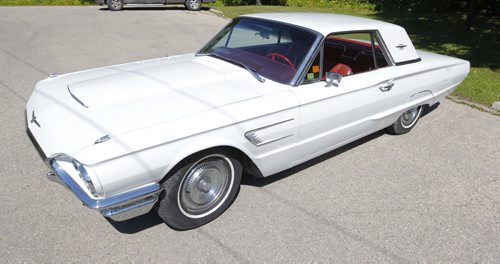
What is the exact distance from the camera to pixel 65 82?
10.7 ft

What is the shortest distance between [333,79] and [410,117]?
1.94 metres

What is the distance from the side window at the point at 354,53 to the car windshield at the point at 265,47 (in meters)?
0.50

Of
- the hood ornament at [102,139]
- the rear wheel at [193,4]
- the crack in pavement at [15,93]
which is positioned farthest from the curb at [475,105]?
the rear wheel at [193,4]

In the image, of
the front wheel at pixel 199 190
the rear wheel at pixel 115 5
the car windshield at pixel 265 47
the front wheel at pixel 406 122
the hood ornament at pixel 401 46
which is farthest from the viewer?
the rear wheel at pixel 115 5

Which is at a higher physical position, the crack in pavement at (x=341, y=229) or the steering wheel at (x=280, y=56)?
the steering wheel at (x=280, y=56)

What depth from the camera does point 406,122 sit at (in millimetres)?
4648

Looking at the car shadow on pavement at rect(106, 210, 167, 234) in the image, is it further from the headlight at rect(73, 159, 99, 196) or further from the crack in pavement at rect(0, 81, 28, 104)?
the crack in pavement at rect(0, 81, 28, 104)

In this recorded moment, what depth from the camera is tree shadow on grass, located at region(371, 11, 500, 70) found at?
8688 mm

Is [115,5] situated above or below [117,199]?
below

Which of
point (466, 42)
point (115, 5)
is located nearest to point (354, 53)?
point (466, 42)

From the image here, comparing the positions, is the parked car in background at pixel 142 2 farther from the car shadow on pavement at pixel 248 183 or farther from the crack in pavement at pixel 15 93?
the car shadow on pavement at pixel 248 183

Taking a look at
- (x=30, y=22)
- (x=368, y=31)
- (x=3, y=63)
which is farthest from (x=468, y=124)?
(x=30, y=22)

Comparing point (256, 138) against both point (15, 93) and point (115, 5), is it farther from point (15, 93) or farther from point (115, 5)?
point (115, 5)

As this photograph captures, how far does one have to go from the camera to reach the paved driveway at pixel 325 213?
2676mm
